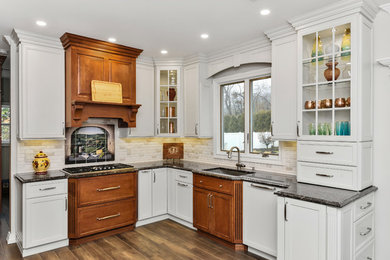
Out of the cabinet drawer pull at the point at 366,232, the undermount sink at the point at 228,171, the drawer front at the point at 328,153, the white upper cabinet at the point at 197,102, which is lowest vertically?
the cabinet drawer pull at the point at 366,232

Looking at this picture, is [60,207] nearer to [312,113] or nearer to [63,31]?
[63,31]

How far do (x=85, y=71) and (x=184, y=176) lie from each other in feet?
6.97

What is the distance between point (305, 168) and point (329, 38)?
1425 millimetres

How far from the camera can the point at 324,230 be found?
2.26 m

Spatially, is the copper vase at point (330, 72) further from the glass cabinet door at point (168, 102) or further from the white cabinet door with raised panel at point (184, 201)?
the glass cabinet door at point (168, 102)

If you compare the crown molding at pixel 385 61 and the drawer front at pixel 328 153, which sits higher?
the crown molding at pixel 385 61

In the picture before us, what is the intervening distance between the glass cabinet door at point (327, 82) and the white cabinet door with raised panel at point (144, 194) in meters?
2.47

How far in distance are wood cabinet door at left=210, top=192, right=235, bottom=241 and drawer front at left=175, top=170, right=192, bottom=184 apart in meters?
0.56

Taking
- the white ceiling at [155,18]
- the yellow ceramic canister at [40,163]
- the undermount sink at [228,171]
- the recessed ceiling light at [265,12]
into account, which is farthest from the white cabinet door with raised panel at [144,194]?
the recessed ceiling light at [265,12]

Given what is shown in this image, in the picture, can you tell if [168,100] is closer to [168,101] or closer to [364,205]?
[168,101]

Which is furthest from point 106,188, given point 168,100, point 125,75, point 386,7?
point 386,7

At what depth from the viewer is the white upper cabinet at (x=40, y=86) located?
339cm

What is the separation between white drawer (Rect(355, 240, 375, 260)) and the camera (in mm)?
2451

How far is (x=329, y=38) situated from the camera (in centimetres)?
281
